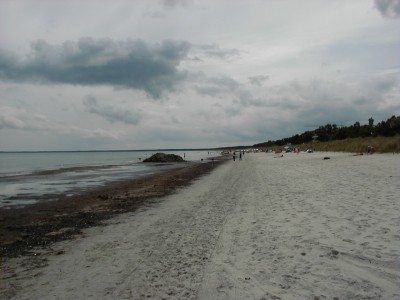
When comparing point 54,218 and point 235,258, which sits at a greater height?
point 235,258

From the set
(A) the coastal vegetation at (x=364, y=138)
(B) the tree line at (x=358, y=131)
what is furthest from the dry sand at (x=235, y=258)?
(B) the tree line at (x=358, y=131)

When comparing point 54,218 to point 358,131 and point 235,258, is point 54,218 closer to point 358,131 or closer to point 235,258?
point 235,258

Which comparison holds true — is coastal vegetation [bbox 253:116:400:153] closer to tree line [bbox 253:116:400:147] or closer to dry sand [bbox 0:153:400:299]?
tree line [bbox 253:116:400:147]

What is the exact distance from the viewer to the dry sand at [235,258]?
5418 mm

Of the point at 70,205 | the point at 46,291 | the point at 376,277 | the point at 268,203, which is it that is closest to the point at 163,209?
the point at 268,203

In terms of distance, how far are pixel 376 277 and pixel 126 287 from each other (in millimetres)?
3967

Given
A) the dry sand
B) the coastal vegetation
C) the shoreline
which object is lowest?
the shoreline

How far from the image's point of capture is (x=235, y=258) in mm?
6852

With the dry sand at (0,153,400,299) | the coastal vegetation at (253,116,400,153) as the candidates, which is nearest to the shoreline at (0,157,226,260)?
the dry sand at (0,153,400,299)

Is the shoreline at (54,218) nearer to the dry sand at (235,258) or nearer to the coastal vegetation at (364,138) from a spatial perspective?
the dry sand at (235,258)

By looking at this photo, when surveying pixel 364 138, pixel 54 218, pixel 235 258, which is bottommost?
pixel 54 218

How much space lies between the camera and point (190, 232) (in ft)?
30.6

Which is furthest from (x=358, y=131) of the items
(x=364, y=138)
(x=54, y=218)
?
(x=54, y=218)

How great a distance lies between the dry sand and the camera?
17.8ft
